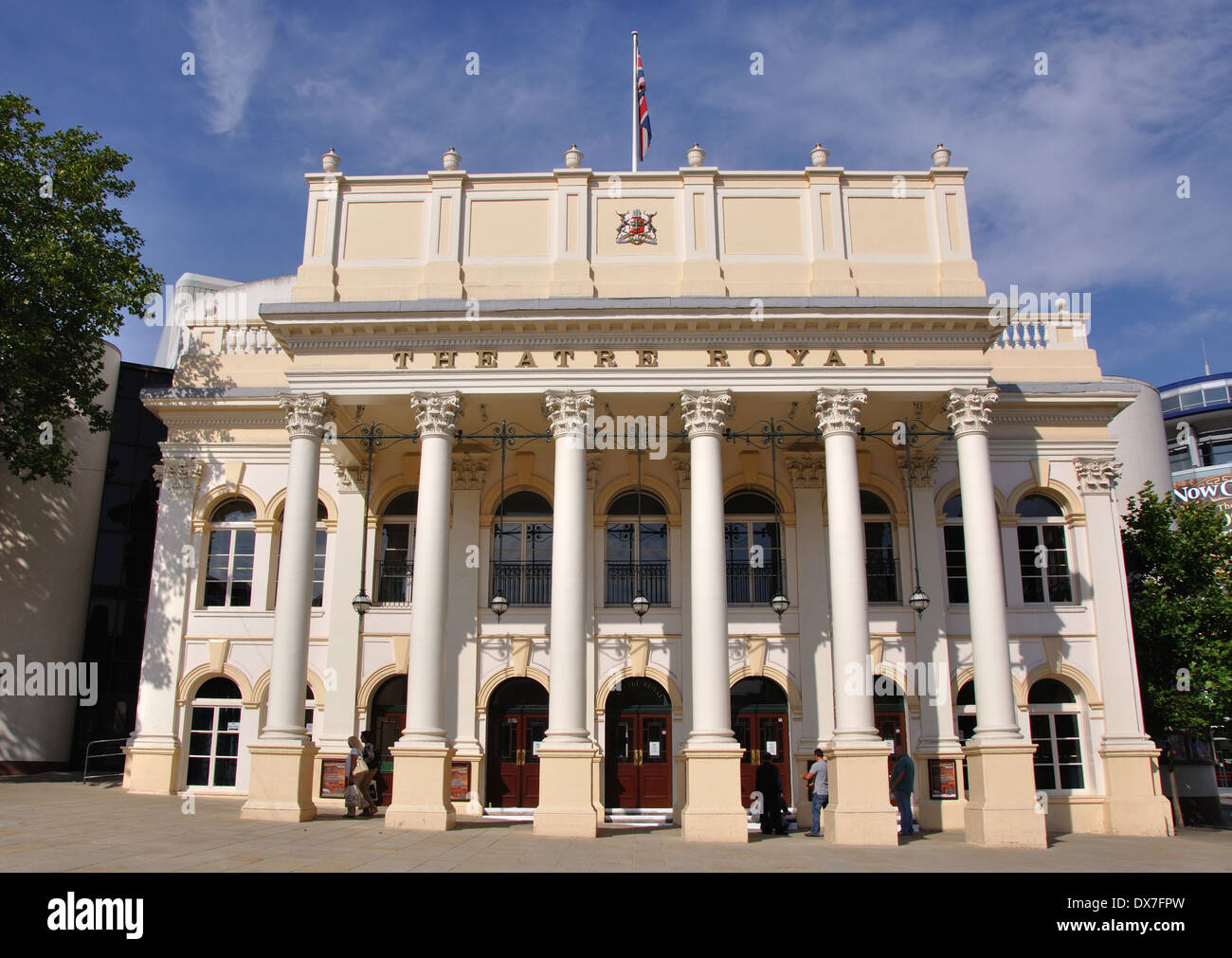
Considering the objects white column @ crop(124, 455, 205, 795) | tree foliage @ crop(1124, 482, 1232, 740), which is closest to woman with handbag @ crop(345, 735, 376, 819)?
white column @ crop(124, 455, 205, 795)

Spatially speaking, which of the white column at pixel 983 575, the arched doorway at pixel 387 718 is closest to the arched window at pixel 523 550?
the arched doorway at pixel 387 718

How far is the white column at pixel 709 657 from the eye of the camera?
15.6 m

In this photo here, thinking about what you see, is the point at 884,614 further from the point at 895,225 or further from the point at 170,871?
the point at 170,871

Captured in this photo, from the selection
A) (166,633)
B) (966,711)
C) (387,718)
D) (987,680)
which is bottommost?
(387,718)

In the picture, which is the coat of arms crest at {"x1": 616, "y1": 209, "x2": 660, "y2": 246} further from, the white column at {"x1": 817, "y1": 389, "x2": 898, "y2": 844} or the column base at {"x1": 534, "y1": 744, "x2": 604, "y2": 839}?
the column base at {"x1": 534, "y1": 744, "x2": 604, "y2": 839}

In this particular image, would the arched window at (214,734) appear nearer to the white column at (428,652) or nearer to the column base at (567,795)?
the white column at (428,652)

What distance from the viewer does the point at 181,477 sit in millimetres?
21906

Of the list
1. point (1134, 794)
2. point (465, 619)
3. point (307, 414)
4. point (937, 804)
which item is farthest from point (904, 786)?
point (307, 414)

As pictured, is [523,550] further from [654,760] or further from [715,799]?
[715,799]

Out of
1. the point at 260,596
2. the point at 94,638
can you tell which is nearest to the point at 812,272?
the point at 260,596

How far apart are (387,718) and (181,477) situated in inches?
287

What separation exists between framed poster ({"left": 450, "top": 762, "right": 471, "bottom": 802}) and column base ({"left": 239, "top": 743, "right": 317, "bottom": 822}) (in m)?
3.40

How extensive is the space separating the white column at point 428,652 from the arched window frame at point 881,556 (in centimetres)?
879

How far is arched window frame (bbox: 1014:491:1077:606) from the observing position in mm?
20719
